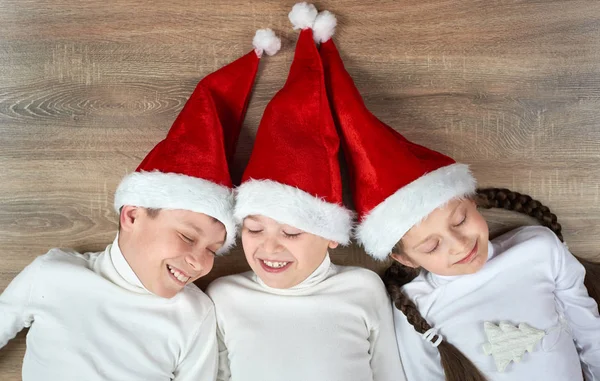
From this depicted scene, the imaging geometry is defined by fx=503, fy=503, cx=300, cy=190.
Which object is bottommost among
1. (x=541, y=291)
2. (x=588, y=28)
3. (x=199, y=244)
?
(x=541, y=291)

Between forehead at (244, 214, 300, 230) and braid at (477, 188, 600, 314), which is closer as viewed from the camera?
forehead at (244, 214, 300, 230)

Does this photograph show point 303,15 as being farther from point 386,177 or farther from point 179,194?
point 179,194

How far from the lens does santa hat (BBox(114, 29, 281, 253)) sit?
1.46 metres

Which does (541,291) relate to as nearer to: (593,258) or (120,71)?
(593,258)

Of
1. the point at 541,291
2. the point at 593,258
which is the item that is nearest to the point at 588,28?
the point at 593,258

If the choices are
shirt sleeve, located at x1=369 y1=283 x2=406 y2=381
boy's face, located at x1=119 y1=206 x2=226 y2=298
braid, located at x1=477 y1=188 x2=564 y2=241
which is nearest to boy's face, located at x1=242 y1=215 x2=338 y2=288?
boy's face, located at x1=119 y1=206 x2=226 y2=298

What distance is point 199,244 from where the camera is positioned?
4.96 ft

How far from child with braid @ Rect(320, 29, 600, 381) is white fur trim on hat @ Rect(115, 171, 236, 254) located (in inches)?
16.8

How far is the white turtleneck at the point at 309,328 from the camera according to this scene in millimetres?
1553

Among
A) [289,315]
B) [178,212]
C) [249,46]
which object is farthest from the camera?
[249,46]

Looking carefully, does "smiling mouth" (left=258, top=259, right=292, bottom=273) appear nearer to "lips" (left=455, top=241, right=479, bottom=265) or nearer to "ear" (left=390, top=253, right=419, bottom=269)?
"ear" (left=390, top=253, right=419, bottom=269)

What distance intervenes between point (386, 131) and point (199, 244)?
0.66m

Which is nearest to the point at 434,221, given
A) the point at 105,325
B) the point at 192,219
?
the point at 192,219

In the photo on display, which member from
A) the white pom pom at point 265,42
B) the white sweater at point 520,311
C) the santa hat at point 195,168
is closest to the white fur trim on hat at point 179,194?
the santa hat at point 195,168
